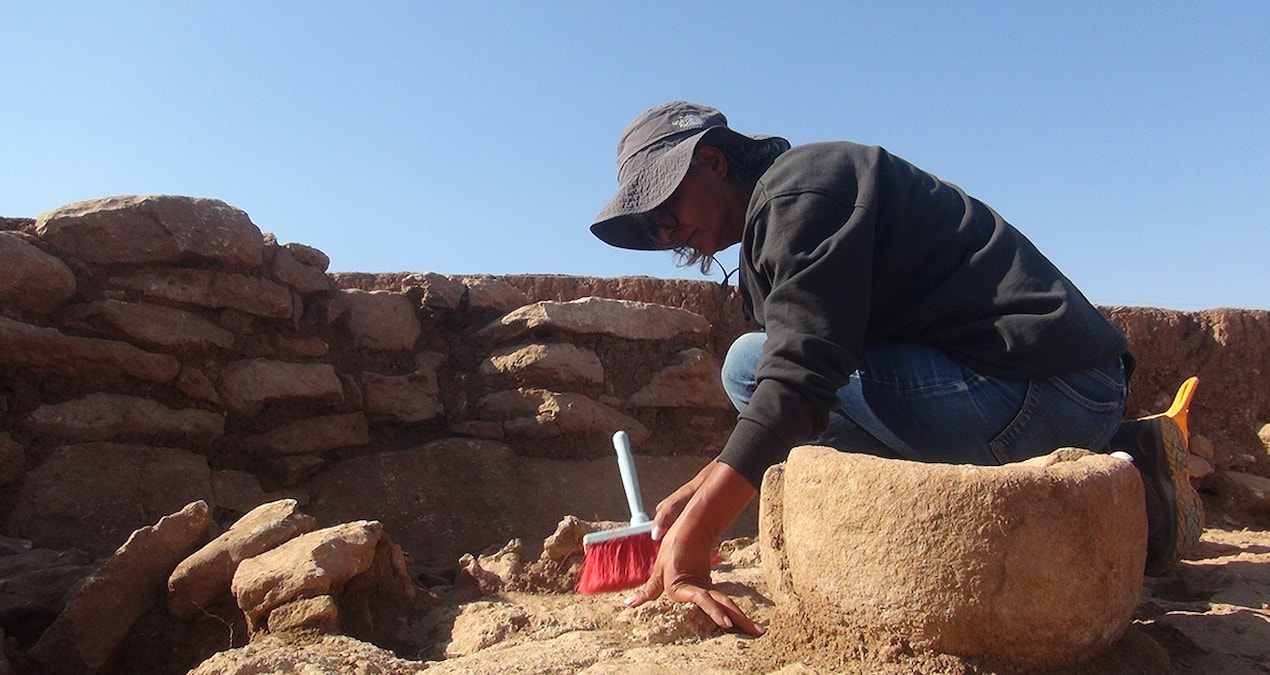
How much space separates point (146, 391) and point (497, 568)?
1.59 metres

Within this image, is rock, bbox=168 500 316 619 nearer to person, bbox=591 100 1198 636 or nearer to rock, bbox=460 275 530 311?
person, bbox=591 100 1198 636

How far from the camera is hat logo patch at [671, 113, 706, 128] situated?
238cm

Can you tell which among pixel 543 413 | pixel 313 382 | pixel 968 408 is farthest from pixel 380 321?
pixel 968 408

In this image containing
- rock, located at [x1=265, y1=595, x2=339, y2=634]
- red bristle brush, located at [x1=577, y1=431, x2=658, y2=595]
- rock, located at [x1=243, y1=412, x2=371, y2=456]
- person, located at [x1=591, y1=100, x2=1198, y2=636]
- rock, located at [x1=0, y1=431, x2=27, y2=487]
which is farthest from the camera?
rock, located at [x1=243, y1=412, x2=371, y2=456]

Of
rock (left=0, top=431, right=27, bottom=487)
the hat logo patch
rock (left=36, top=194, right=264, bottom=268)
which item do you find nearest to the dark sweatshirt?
the hat logo patch

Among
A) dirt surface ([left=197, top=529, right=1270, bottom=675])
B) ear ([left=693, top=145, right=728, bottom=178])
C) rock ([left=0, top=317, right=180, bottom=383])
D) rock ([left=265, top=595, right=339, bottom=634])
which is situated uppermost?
ear ([left=693, top=145, right=728, bottom=178])

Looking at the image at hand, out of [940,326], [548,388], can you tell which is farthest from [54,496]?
[940,326]

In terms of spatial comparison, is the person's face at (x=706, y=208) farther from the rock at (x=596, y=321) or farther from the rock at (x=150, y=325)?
the rock at (x=150, y=325)

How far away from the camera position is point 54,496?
2994 millimetres

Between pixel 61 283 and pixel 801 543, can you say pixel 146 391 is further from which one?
pixel 801 543

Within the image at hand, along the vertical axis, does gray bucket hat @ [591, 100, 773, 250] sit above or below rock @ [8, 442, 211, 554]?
above

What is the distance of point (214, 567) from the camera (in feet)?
7.21

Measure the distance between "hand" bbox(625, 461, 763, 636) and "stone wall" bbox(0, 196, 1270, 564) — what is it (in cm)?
177

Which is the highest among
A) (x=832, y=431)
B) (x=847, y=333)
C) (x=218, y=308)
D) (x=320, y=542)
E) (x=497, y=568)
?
(x=218, y=308)
